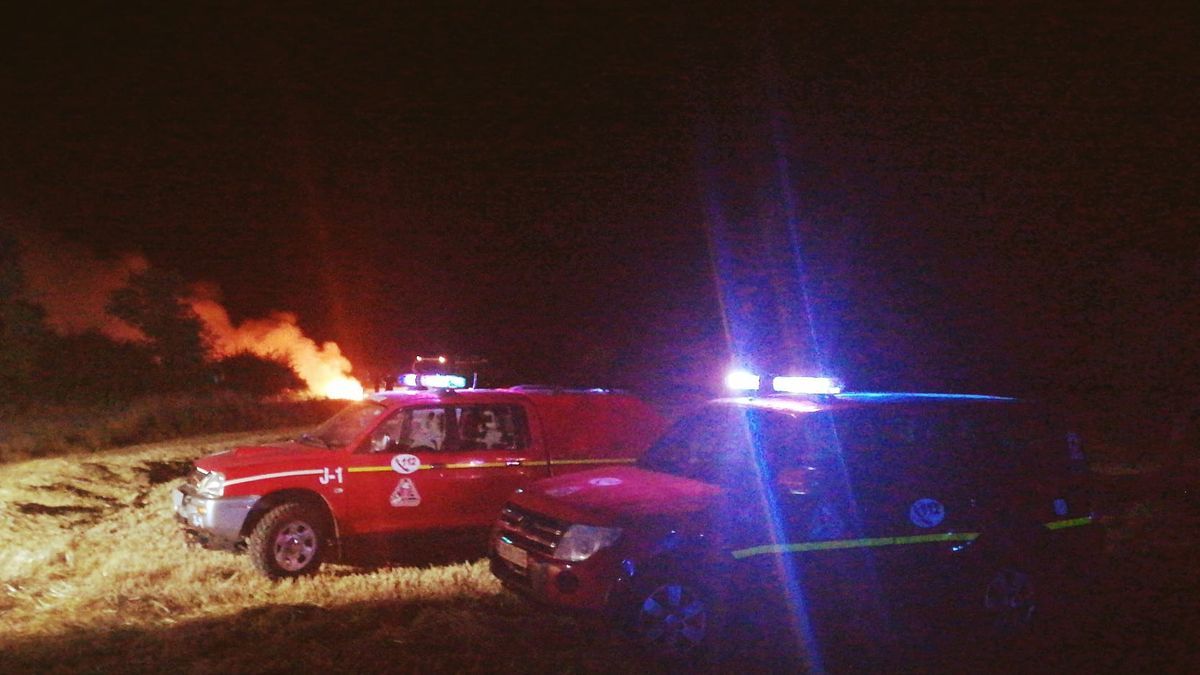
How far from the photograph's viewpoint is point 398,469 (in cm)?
848

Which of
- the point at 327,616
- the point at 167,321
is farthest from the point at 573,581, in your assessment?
the point at 167,321

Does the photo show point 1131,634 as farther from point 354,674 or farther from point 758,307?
point 758,307

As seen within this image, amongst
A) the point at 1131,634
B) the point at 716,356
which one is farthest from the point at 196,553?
the point at 716,356

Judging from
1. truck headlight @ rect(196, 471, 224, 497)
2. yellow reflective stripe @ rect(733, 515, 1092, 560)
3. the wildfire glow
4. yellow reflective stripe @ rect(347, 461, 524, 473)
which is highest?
the wildfire glow

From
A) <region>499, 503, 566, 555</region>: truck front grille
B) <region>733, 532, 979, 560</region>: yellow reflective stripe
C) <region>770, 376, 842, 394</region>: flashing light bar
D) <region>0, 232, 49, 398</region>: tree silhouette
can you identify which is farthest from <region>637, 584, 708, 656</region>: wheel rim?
<region>0, 232, 49, 398</region>: tree silhouette

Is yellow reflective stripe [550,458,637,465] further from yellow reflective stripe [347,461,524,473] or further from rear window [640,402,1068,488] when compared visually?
rear window [640,402,1068,488]

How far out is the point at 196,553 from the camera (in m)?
8.70

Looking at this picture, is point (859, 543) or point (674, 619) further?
point (859, 543)

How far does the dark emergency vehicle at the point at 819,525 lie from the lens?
19.0ft

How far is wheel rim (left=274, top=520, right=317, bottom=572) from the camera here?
7.98m

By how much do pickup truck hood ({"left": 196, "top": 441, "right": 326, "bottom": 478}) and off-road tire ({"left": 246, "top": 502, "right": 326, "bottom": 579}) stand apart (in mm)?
397

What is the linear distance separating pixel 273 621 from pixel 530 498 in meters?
1.85

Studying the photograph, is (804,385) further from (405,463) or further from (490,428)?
(405,463)

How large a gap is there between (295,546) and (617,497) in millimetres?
3379
